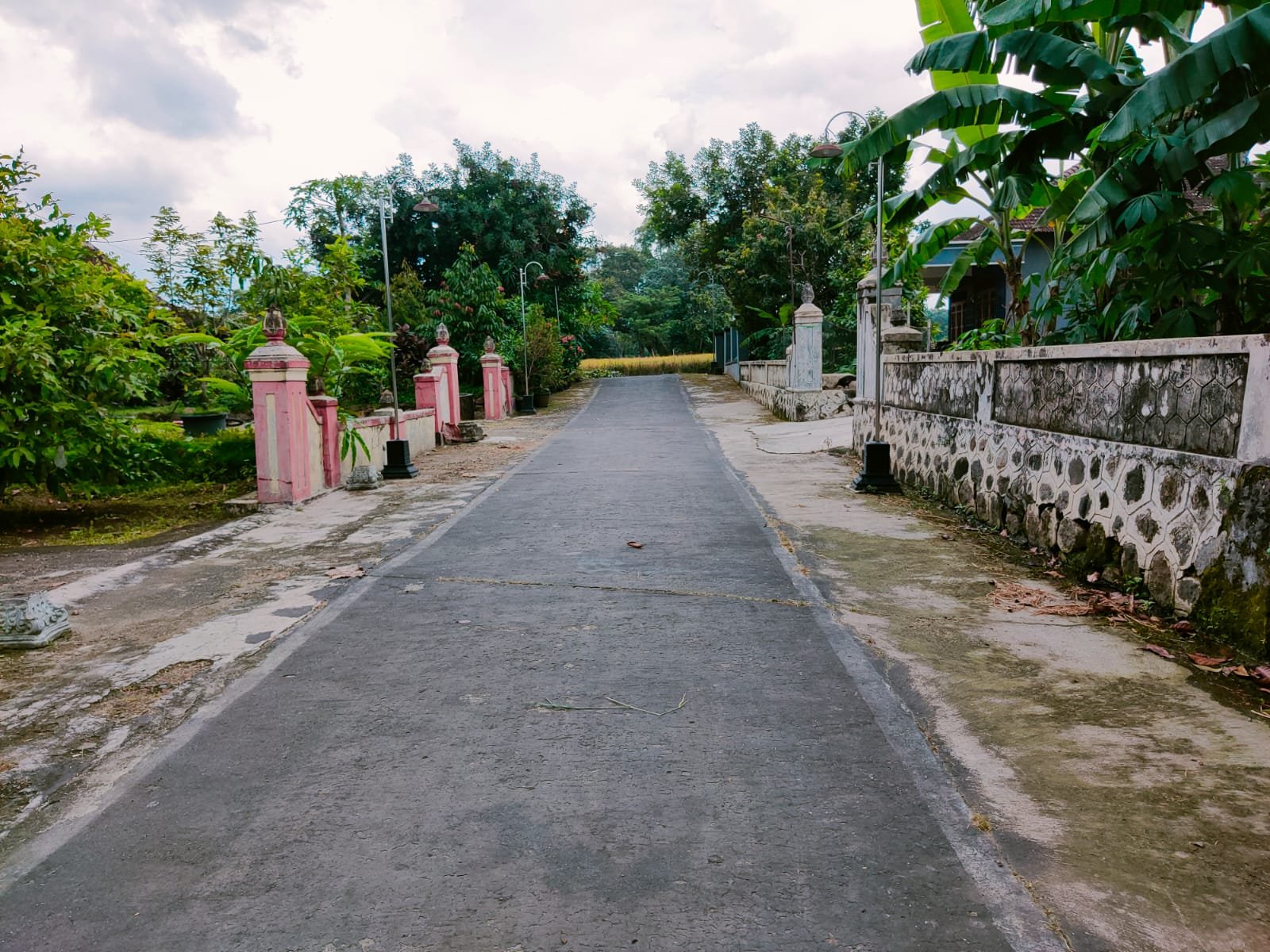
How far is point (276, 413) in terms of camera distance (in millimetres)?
10016

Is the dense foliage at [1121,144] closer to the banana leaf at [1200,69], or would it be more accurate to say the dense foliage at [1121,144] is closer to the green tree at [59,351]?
the banana leaf at [1200,69]

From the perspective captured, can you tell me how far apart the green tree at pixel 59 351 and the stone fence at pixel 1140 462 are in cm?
878

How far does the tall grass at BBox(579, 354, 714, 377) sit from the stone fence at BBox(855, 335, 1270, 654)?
3983 centimetres

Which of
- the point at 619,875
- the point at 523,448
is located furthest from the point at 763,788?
the point at 523,448

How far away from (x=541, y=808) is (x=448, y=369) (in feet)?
55.0

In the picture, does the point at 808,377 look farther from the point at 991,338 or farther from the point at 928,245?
the point at 928,245

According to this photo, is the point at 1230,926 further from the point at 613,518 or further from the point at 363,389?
the point at 363,389

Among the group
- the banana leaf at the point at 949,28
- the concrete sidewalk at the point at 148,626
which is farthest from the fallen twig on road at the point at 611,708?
the banana leaf at the point at 949,28

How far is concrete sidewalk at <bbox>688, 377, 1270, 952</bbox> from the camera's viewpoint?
2.60 meters

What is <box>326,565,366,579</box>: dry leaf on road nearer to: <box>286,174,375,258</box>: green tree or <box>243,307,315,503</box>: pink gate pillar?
<box>243,307,315,503</box>: pink gate pillar

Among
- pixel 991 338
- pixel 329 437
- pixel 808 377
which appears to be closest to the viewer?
pixel 329 437

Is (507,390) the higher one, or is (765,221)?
(765,221)

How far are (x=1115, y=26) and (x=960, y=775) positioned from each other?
7171mm

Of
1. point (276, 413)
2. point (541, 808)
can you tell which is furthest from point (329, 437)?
point (541, 808)
